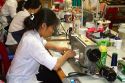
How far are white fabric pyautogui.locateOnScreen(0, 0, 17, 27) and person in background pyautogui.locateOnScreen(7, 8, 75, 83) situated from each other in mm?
2622

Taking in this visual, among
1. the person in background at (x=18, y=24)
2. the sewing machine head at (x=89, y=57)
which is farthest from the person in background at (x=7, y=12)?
the sewing machine head at (x=89, y=57)

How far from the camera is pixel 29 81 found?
73.8 inches

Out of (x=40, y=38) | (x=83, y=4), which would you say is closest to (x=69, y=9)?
(x=83, y=4)

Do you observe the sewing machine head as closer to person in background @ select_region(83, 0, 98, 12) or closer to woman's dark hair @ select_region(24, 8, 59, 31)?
woman's dark hair @ select_region(24, 8, 59, 31)

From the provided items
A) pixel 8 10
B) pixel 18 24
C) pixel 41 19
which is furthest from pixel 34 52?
pixel 8 10

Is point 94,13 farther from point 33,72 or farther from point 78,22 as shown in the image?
point 33,72

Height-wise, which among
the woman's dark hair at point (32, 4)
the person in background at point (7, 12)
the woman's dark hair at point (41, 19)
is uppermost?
the woman's dark hair at point (41, 19)

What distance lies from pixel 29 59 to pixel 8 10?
283 centimetres

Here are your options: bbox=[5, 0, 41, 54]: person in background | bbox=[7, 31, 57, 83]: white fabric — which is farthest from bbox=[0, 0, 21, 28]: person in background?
bbox=[7, 31, 57, 83]: white fabric

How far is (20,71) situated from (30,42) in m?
0.26

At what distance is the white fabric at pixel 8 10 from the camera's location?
4379 millimetres

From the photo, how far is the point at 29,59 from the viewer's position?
1.84 metres

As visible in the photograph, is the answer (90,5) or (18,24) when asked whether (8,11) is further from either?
(90,5)

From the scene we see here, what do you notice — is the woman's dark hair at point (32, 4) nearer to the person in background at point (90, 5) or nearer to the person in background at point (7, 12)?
the person in background at point (90, 5)
